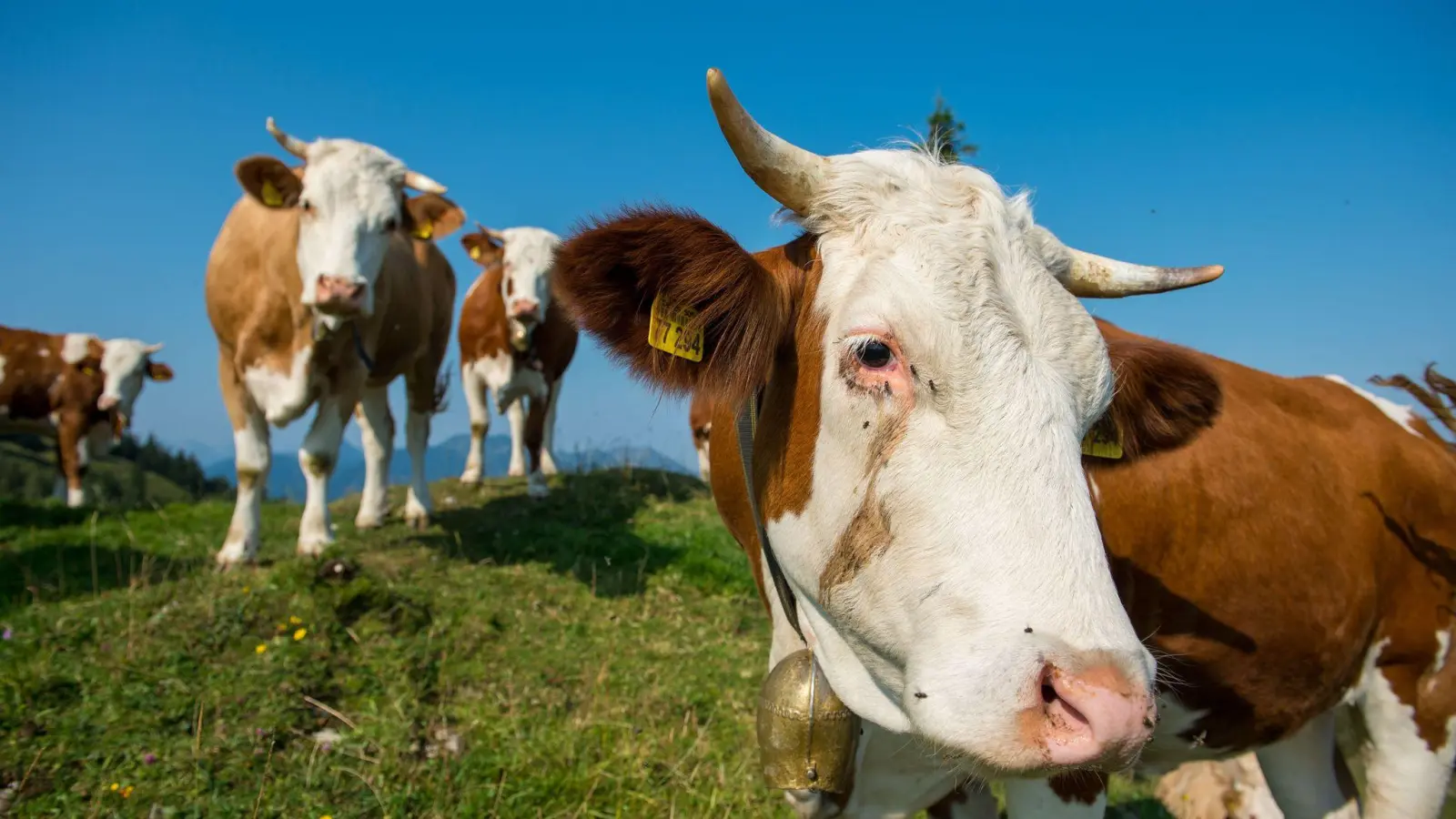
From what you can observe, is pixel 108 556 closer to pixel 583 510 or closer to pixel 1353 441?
pixel 583 510

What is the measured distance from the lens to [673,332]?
2.38 meters

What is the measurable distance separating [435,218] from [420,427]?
2877 millimetres

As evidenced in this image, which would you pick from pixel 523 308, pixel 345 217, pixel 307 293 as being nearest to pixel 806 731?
pixel 307 293

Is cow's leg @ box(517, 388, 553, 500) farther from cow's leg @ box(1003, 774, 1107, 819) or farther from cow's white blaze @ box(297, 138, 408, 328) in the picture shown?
cow's leg @ box(1003, 774, 1107, 819)

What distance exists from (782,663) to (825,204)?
1.46m

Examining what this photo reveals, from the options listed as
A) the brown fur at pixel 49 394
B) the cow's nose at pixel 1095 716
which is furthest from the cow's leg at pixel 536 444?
the cow's nose at pixel 1095 716

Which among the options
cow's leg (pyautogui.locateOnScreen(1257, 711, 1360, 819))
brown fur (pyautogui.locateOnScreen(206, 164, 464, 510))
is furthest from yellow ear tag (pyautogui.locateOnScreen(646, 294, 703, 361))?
brown fur (pyautogui.locateOnScreen(206, 164, 464, 510))

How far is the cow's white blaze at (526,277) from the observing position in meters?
10.7

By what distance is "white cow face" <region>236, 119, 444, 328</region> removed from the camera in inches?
257

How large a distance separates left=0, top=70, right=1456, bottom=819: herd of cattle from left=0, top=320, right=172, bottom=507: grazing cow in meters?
14.9

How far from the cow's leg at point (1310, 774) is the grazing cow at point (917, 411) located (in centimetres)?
266

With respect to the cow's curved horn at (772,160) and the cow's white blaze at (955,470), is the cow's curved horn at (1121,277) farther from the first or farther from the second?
the cow's curved horn at (772,160)

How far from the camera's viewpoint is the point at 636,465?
1300cm

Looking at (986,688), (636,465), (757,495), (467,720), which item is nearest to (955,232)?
(757,495)
